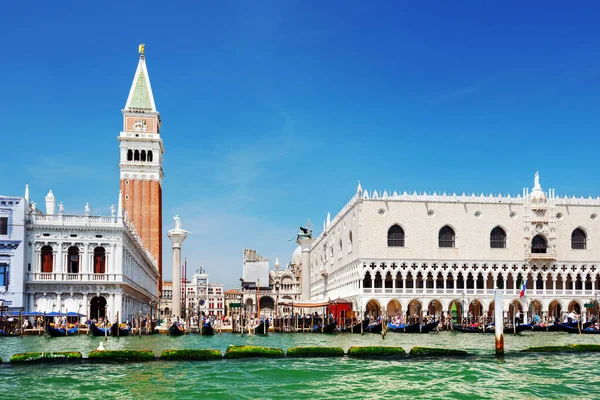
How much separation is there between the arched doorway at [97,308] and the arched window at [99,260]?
1610 millimetres

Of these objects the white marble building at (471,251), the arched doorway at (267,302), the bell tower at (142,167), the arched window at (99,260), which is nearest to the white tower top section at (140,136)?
the bell tower at (142,167)

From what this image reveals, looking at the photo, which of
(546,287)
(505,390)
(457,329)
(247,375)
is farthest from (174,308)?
(505,390)

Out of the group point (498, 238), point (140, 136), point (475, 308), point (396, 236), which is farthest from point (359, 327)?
point (140, 136)

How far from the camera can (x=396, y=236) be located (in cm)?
5366

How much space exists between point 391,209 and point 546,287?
12.8 metres

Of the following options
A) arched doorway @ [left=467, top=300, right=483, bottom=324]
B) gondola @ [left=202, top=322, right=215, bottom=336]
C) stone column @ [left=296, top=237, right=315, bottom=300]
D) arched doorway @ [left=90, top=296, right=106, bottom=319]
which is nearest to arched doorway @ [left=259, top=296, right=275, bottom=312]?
stone column @ [left=296, top=237, right=315, bottom=300]

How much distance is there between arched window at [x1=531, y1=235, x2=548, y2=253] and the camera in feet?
178

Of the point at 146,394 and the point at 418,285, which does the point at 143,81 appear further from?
the point at 146,394

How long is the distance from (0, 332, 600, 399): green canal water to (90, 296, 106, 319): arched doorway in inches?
811

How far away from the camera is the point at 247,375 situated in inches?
754

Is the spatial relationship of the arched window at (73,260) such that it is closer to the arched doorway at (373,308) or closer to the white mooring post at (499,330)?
the arched doorway at (373,308)

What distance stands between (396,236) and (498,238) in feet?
24.4

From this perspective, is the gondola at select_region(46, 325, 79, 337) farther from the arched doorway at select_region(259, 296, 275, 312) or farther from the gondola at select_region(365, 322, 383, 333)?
the arched doorway at select_region(259, 296, 275, 312)

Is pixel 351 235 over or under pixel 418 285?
over
